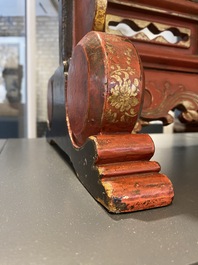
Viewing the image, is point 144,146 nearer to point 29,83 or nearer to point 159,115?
point 159,115

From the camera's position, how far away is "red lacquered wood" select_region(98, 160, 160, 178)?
0.43 metres

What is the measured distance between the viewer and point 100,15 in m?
0.52

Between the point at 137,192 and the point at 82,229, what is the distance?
10 cm

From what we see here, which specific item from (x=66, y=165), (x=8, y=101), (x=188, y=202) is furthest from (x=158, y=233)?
(x=8, y=101)

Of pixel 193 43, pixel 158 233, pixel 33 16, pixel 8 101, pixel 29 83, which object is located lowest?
pixel 8 101

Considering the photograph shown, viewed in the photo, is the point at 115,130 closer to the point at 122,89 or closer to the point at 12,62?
the point at 122,89

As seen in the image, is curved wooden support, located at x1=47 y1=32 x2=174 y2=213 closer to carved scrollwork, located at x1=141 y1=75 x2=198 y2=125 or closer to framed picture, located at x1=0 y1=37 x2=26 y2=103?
carved scrollwork, located at x1=141 y1=75 x2=198 y2=125

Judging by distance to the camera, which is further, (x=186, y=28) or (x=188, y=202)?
(x=186, y=28)

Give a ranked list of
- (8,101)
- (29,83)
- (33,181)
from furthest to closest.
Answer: (8,101) → (29,83) → (33,181)

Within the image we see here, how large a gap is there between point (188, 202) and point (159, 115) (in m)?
0.21

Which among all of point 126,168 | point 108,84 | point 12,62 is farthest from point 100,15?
point 12,62

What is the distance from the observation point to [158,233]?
0.33 m

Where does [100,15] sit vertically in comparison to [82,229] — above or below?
above

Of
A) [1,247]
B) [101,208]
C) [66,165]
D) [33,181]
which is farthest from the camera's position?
[66,165]
